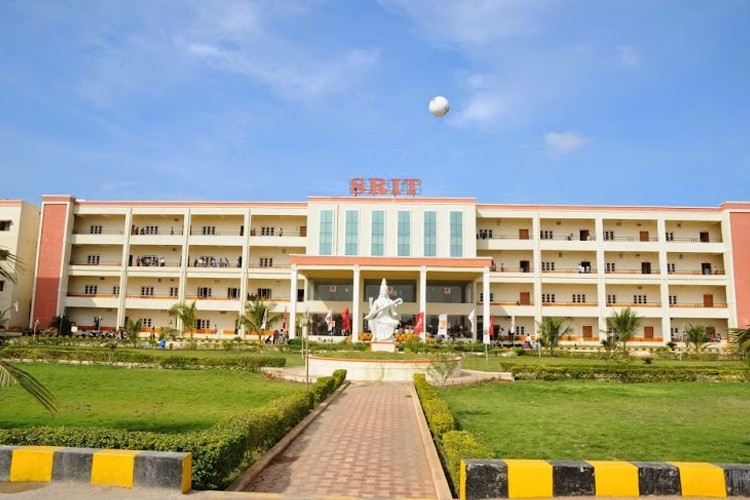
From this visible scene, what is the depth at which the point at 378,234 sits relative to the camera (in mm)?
42594

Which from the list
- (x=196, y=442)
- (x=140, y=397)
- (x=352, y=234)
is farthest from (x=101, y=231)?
(x=196, y=442)

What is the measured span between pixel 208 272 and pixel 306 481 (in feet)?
134

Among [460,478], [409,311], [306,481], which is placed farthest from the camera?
[409,311]

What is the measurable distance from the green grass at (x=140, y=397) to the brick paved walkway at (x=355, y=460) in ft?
7.86

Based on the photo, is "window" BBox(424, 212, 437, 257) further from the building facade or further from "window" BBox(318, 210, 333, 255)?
"window" BBox(318, 210, 333, 255)

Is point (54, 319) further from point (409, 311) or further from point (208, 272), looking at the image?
point (409, 311)

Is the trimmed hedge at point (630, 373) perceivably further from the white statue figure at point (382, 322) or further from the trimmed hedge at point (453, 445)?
the trimmed hedge at point (453, 445)

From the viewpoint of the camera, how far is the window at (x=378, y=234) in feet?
139

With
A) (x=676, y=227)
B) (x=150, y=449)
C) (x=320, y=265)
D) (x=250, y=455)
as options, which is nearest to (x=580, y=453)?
(x=250, y=455)

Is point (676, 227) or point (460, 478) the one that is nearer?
point (460, 478)

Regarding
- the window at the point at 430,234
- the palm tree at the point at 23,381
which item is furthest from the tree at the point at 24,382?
the window at the point at 430,234

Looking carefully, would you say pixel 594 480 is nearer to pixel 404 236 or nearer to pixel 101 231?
pixel 404 236

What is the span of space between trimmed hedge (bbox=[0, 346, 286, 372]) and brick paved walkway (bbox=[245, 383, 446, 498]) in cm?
1052

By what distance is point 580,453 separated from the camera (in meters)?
8.79
